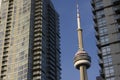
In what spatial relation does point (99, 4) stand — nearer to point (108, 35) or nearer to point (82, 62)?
point (108, 35)

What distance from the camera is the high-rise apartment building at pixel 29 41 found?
5482 inches

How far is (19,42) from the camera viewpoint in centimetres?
14838

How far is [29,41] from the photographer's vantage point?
144750mm

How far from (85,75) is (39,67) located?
181 ft

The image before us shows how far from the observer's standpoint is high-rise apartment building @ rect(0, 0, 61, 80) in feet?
457

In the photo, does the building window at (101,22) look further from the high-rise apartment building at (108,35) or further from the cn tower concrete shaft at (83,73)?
the cn tower concrete shaft at (83,73)

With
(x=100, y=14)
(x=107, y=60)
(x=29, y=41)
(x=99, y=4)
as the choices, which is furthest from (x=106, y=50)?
(x=29, y=41)

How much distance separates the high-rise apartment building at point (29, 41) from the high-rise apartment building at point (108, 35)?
119 ft

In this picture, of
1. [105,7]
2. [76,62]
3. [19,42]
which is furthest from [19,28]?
[76,62]

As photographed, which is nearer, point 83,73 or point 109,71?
point 83,73

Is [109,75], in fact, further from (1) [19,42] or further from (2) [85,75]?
(1) [19,42]

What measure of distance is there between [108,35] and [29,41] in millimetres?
46437

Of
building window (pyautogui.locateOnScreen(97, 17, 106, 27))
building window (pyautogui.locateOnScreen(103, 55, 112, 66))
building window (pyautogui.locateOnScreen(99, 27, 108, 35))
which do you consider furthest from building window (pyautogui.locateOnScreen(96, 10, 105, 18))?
building window (pyautogui.locateOnScreen(103, 55, 112, 66))

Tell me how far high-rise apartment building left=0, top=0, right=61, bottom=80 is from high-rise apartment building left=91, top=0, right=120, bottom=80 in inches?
1430
